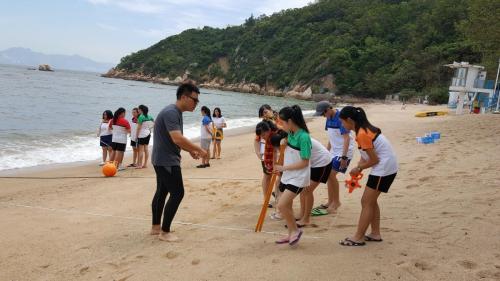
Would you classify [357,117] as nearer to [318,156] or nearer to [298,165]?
[298,165]

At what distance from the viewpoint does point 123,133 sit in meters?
10.5

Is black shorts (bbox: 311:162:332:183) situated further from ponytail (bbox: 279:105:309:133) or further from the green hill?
the green hill

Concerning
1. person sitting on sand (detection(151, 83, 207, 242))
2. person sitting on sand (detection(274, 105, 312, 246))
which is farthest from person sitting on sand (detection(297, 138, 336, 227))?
person sitting on sand (detection(151, 83, 207, 242))

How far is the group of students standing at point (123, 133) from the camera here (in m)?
10.5

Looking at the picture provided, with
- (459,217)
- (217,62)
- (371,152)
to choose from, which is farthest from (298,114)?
(217,62)

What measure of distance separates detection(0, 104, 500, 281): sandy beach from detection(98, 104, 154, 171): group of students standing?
196cm

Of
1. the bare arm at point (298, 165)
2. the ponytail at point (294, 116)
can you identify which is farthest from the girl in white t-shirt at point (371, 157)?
the bare arm at point (298, 165)

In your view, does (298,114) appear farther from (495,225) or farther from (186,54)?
(186,54)

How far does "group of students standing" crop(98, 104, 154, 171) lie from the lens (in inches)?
412

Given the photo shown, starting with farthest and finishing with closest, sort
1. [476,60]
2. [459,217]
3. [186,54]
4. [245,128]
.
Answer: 1. [186,54]
2. [476,60]
3. [245,128]
4. [459,217]

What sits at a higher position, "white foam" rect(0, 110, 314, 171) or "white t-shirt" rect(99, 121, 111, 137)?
"white t-shirt" rect(99, 121, 111, 137)

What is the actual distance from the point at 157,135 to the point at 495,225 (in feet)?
13.1

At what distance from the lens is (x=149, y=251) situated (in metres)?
4.64

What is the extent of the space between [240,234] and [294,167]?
1.25 m
